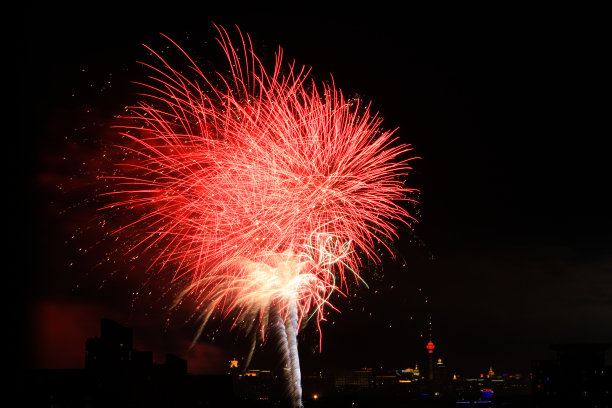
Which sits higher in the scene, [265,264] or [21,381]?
[265,264]

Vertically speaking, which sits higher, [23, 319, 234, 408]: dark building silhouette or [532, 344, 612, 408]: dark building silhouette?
[23, 319, 234, 408]: dark building silhouette

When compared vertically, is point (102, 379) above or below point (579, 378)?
above

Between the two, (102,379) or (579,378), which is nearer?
(102,379)

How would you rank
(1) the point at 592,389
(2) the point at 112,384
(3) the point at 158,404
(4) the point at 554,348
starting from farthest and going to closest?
(4) the point at 554,348 < (1) the point at 592,389 < (3) the point at 158,404 < (2) the point at 112,384

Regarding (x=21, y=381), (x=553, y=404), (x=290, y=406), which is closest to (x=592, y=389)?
(x=553, y=404)

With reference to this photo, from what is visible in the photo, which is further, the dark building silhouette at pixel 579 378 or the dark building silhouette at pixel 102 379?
the dark building silhouette at pixel 579 378

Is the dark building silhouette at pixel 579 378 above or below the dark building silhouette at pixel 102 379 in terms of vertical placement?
below

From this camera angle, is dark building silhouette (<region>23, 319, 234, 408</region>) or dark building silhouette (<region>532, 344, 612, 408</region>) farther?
dark building silhouette (<region>532, 344, 612, 408</region>)

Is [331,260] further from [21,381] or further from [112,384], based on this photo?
[112,384]
